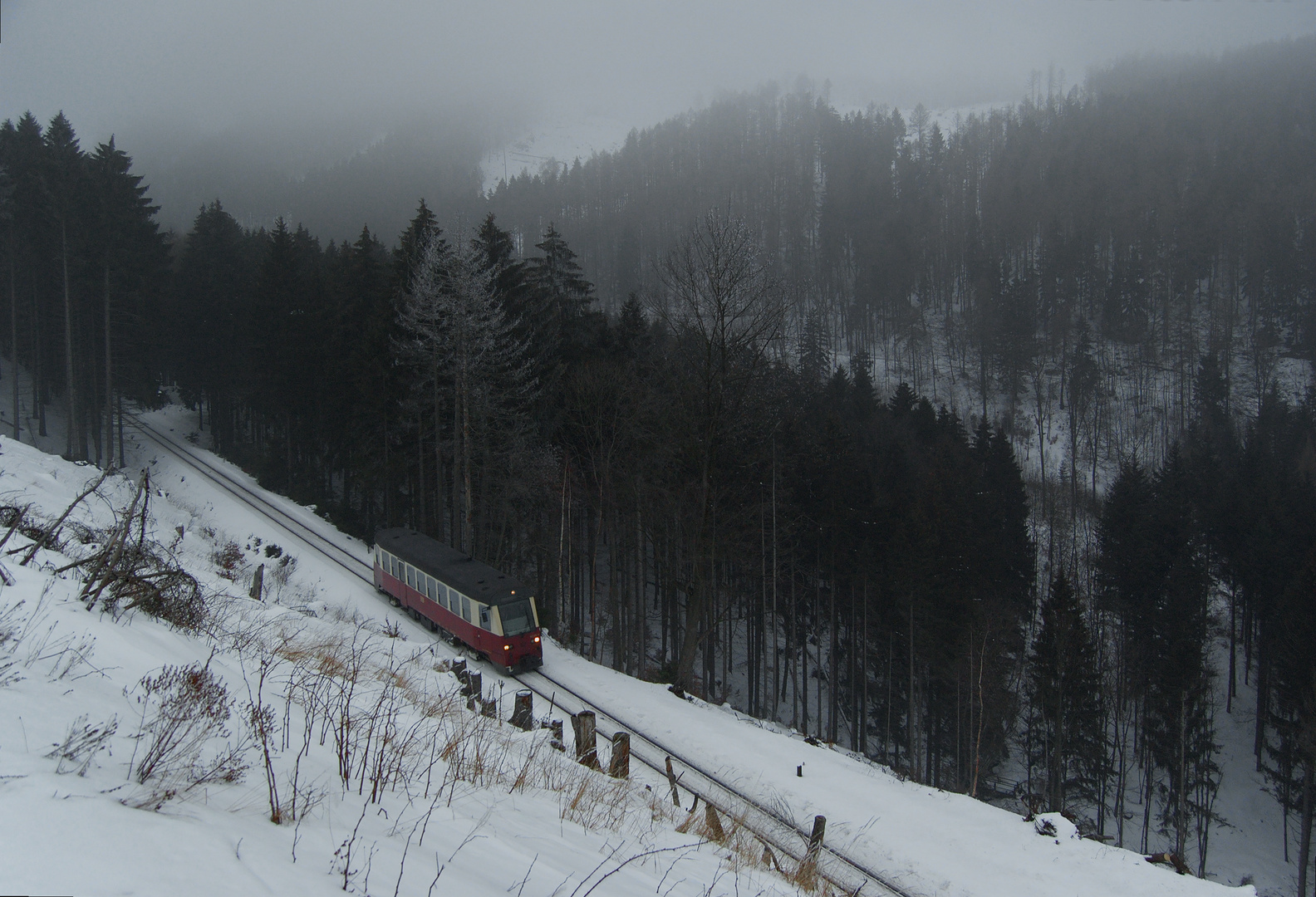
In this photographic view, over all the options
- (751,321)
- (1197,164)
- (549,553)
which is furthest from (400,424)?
(1197,164)

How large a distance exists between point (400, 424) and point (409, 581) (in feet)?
29.3

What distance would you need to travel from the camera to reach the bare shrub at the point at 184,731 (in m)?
2.66

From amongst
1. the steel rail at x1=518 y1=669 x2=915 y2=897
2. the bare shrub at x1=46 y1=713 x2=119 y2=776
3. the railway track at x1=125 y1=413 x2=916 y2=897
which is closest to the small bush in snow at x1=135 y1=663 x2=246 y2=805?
the bare shrub at x1=46 y1=713 x2=119 y2=776

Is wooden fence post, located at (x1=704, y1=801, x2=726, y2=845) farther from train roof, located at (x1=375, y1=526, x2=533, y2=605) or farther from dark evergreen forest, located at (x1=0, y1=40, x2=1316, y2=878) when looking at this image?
train roof, located at (x1=375, y1=526, x2=533, y2=605)

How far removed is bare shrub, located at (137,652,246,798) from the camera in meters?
2.66

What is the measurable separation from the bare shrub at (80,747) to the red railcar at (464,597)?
47.7 feet

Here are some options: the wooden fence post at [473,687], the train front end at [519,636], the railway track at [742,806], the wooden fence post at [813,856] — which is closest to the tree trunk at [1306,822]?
the railway track at [742,806]

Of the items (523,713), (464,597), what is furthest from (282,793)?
(464,597)

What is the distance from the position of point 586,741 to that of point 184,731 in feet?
19.7

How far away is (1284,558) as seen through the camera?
3219 centimetres

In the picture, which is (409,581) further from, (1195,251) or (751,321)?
(1195,251)

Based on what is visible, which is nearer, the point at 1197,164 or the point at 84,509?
the point at 84,509

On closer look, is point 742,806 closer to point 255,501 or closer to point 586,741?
point 586,741

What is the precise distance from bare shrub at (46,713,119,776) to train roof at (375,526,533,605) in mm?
14605
